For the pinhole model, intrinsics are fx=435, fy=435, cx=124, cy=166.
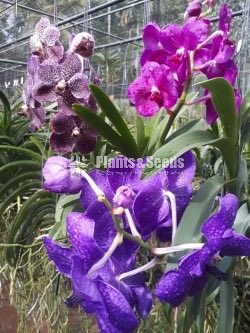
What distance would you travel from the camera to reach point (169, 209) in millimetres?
391

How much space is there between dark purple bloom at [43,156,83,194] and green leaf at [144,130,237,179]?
69mm

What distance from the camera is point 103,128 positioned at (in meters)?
0.50

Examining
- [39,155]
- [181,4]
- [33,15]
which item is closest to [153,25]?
[39,155]

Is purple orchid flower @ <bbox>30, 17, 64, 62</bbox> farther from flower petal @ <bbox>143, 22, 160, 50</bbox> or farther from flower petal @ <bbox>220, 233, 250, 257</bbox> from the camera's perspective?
flower petal @ <bbox>220, 233, 250, 257</bbox>

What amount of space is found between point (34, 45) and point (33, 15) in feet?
18.6

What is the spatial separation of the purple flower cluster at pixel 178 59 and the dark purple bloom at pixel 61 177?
0.35 feet

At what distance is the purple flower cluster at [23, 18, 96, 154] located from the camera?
513 mm

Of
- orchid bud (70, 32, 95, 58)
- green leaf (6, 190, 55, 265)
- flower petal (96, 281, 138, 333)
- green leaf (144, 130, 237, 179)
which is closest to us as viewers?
flower petal (96, 281, 138, 333)

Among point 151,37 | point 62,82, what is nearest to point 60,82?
point 62,82

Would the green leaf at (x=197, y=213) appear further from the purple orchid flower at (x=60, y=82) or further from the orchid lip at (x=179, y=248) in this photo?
the purple orchid flower at (x=60, y=82)

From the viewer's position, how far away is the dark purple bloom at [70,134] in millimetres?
531

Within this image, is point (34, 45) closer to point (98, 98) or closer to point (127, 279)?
point (98, 98)

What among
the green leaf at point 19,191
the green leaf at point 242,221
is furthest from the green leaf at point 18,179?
the green leaf at point 242,221

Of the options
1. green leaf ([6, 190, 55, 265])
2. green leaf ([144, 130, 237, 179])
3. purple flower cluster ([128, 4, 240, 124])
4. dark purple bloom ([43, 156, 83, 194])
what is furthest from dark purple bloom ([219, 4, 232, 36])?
green leaf ([6, 190, 55, 265])
